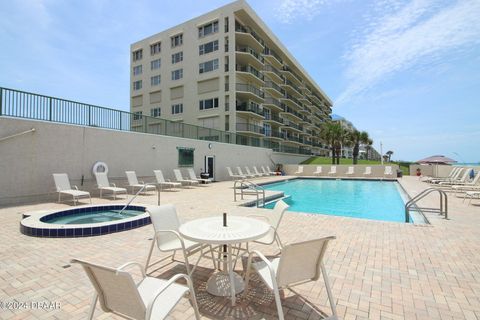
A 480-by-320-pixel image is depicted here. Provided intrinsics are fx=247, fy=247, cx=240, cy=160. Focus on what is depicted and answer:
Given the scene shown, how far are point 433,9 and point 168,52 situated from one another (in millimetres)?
32125

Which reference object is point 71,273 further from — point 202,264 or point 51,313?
point 202,264

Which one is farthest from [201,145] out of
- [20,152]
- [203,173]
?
[20,152]

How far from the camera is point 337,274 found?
11.8ft

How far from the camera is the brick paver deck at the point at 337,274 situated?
2693 mm

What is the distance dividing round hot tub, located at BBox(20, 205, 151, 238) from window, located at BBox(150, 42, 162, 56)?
1322 inches

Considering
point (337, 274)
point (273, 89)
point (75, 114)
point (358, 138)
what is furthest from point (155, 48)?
point (337, 274)

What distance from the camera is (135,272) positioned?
12.0 feet

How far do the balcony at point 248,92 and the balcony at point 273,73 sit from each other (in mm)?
4809


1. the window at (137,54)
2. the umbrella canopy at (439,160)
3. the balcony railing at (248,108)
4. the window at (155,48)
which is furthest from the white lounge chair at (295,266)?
the window at (137,54)

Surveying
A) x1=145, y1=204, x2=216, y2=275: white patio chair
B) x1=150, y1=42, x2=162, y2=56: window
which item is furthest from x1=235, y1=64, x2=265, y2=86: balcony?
x1=145, y1=204, x2=216, y2=275: white patio chair

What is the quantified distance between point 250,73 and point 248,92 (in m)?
2.60

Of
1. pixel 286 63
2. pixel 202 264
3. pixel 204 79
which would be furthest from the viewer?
pixel 286 63

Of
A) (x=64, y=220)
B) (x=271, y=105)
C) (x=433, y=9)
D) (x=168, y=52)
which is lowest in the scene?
(x=64, y=220)

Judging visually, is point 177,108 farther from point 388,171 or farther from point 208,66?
point 388,171
